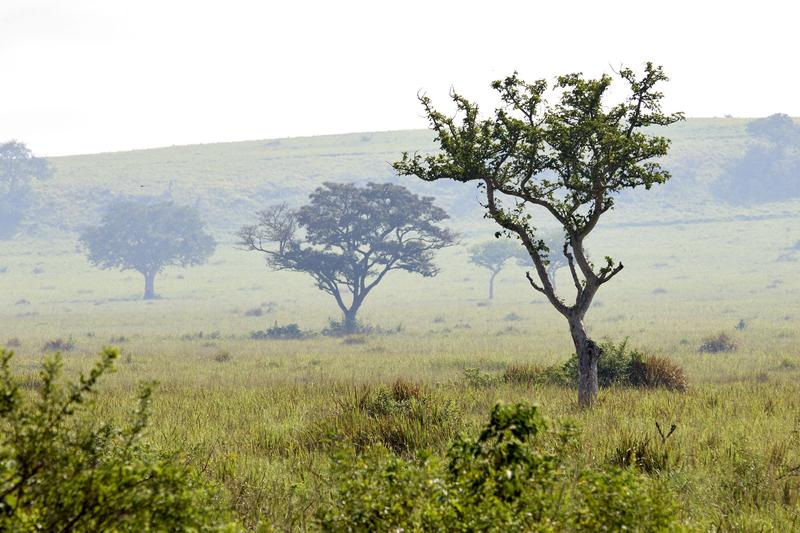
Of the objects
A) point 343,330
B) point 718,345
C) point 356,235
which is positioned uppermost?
point 356,235

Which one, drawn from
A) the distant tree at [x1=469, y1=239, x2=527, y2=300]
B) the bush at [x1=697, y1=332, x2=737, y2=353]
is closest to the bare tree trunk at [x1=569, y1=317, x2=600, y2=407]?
→ the bush at [x1=697, y1=332, x2=737, y2=353]

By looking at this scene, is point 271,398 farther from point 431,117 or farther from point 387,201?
point 387,201

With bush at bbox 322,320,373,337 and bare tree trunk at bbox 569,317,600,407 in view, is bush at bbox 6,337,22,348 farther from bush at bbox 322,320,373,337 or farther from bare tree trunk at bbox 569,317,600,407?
bare tree trunk at bbox 569,317,600,407

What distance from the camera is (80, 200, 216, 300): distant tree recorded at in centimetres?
9044

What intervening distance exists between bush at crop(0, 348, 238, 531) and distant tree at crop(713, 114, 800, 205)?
140 metres

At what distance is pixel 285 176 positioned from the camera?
522 ft

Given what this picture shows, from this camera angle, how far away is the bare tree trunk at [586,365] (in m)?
15.0

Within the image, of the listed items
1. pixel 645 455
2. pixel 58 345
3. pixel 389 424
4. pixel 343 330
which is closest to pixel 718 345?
pixel 343 330

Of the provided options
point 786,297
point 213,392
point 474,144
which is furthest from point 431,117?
point 786,297

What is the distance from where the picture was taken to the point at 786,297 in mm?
72188

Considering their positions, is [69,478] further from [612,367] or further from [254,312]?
[254,312]

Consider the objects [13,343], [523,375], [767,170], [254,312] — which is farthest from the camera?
[767,170]

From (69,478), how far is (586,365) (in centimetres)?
1185

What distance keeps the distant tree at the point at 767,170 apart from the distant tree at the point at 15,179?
11261 cm
